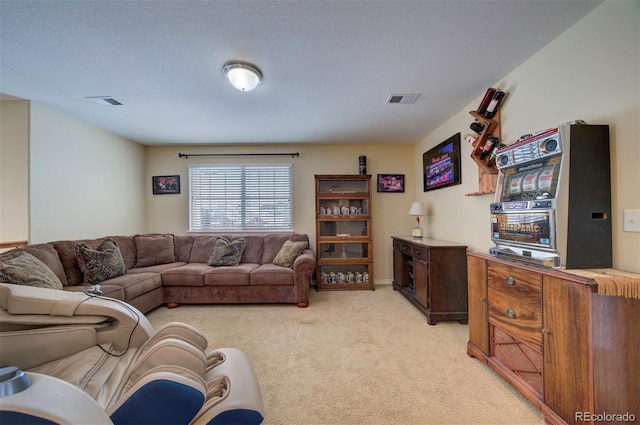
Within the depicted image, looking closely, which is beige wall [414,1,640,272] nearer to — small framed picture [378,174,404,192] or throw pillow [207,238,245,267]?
small framed picture [378,174,404,192]

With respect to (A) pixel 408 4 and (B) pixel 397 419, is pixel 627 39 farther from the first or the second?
(B) pixel 397 419

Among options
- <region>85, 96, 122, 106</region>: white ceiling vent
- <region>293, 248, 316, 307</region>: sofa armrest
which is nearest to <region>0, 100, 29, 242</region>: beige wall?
<region>85, 96, 122, 106</region>: white ceiling vent

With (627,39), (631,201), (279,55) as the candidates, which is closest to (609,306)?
(631,201)

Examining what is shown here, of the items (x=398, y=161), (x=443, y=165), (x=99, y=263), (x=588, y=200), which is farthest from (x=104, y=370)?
(x=398, y=161)

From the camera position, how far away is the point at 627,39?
1.30 m

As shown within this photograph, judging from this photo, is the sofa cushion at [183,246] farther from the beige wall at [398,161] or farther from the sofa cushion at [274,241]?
the sofa cushion at [274,241]

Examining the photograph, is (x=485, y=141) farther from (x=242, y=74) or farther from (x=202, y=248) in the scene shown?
(x=202, y=248)

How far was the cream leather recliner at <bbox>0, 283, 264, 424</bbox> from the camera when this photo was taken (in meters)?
0.60

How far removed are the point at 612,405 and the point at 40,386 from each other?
2.21 meters

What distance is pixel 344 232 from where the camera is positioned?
12.9 feet

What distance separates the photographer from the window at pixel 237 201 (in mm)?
4078

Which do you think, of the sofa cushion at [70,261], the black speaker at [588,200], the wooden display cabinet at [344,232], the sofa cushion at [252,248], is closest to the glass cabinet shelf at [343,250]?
the wooden display cabinet at [344,232]

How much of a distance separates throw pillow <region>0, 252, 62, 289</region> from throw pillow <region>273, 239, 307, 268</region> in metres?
2.19

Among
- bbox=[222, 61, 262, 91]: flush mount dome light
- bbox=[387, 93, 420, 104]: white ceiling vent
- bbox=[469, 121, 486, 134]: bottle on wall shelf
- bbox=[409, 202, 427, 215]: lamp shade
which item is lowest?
bbox=[409, 202, 427, 215]: lamp shade
